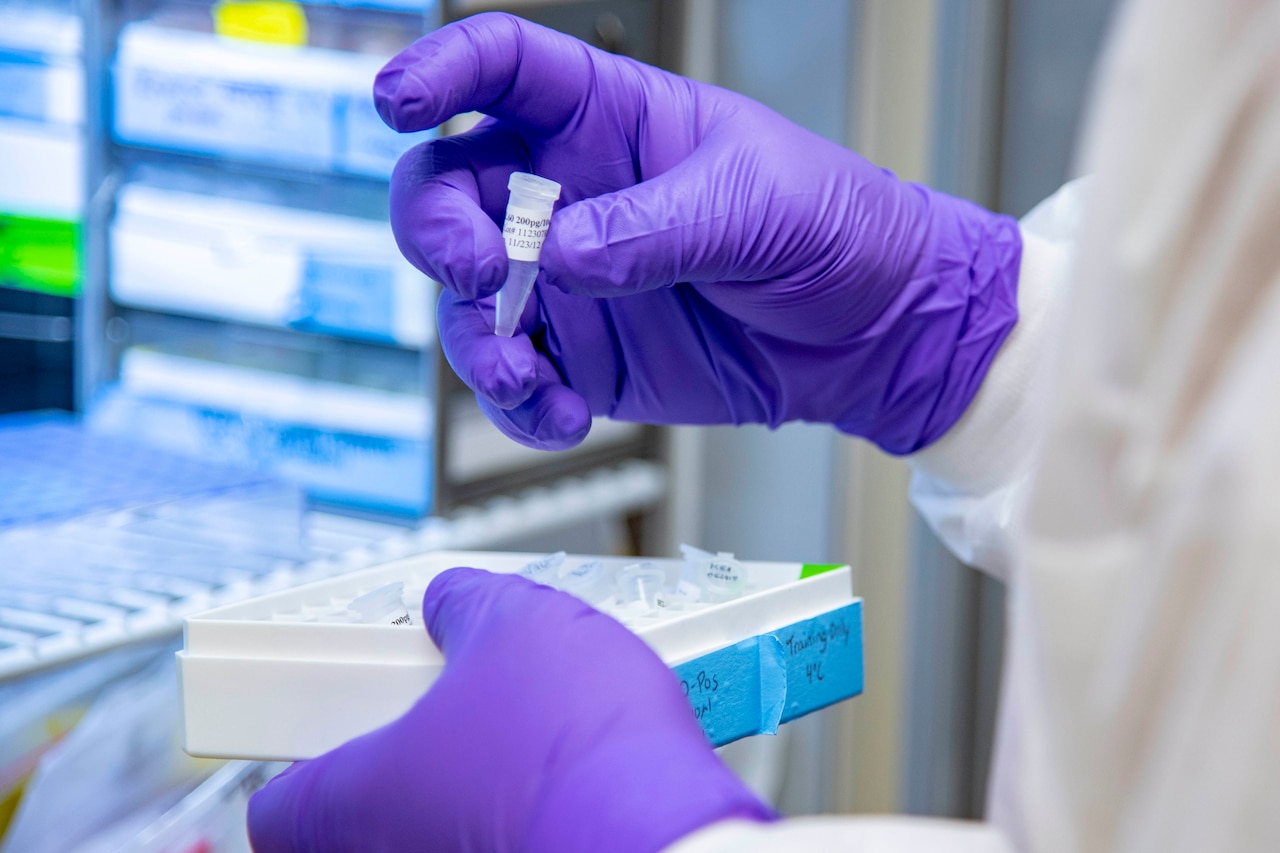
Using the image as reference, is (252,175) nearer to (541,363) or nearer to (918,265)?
(541,363)

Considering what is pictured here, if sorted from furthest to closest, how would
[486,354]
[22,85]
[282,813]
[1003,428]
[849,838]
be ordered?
[22,85] < [1003,428] < [486,354] < [282,813] < [849,838]

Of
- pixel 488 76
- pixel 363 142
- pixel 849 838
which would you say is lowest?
pixel 849 838

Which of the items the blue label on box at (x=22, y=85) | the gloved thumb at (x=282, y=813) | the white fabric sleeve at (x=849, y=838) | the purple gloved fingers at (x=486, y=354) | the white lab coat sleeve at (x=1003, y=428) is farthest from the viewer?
the blue label on box at (x=22, y=85)

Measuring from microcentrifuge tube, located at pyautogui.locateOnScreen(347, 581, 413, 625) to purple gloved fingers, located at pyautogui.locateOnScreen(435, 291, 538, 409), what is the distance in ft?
0.62

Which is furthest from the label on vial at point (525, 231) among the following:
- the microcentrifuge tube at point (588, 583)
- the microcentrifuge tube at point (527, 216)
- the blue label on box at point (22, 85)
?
the blue label on box at point (22, 85)

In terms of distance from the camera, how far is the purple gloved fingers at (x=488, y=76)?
77cm

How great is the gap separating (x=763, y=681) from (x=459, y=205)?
40cm

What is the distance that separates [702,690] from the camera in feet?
2.33

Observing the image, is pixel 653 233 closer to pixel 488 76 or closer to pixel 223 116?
pixel 488 76

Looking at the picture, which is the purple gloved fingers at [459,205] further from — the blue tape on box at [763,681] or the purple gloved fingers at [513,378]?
the blue tape on box at [763,681]

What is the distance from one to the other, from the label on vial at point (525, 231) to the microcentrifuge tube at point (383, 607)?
251 millimetres

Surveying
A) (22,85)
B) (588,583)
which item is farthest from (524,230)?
(22,85)

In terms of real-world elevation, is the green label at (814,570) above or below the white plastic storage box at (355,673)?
above

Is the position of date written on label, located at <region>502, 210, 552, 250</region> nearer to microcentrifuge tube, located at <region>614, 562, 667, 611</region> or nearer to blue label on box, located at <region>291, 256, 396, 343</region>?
microcentrifuge tube, located at <region>614, 562, 667, 611</region>
